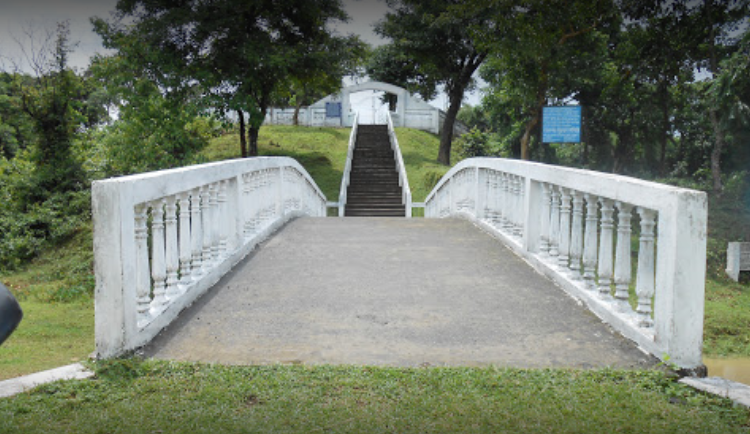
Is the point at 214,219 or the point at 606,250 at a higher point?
the point at 214,219

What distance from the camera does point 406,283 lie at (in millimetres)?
5270

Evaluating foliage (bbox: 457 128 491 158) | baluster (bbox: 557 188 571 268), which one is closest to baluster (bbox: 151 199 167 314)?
baluster (bbox: 557 188 571 268)

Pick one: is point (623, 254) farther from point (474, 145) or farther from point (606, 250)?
point (474, 145)

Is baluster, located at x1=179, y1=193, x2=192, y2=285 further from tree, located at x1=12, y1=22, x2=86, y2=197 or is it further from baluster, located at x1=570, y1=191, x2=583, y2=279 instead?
tree, located at x1=12, y1=22, x2=86, y2=197

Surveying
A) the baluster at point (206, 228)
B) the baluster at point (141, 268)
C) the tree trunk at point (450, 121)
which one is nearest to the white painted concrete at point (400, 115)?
the tree trunk at point (450, 121)

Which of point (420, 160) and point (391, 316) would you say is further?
point (420, 160)

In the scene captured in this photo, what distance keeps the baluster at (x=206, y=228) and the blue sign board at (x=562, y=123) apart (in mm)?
11943

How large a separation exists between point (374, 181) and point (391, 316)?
20972 millimetres

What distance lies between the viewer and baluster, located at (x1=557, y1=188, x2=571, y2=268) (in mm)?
5086

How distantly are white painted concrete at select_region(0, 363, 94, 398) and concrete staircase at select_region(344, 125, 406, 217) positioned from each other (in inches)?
703

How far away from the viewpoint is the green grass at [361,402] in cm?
266

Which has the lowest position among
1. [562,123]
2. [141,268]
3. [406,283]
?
[406,283]

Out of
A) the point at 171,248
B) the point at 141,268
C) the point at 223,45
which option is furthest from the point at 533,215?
the point at 223,45

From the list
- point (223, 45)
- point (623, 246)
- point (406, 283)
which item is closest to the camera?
point (623, 246)
